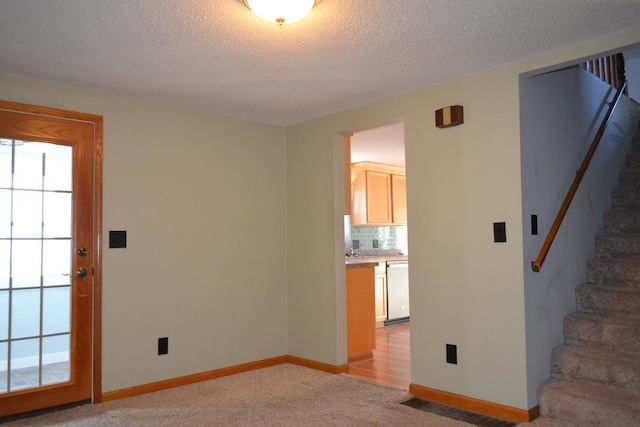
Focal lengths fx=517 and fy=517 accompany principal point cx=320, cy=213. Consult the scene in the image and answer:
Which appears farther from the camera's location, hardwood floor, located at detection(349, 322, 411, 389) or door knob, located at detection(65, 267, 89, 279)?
hardwood floor, located at detection(349, 322, 411, 389)

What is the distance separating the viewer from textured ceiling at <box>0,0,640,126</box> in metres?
2.46

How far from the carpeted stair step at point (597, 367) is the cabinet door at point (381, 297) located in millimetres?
3411

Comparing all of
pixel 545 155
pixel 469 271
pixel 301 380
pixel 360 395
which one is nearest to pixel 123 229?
pixel 301 380

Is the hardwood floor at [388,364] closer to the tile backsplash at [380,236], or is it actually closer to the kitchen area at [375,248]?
the kitchen area at [375,248]

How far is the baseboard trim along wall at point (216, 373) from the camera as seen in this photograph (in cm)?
370

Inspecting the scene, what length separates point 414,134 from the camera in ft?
12.4

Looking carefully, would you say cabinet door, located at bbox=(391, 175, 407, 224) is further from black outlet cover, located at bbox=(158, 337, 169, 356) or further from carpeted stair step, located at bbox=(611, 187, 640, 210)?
black outlet cover, located at bbox=(158, 337, 169, 356)

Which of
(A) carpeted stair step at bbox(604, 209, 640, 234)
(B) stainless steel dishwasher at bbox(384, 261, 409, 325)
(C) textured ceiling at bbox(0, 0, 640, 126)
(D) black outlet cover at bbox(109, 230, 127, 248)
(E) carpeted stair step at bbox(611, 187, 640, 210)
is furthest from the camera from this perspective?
(B) stainless steel dishwasher at bbox(384, 261, 409, 325)

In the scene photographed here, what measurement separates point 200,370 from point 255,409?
0.90m

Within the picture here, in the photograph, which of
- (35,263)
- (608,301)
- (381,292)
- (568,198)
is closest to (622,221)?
(608,301)

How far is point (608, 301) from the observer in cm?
362

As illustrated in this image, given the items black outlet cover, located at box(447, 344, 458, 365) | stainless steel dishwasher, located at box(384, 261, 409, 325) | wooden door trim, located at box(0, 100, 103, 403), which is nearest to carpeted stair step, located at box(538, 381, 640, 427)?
black outlet cover, located at box(447, 344, 458, 365)

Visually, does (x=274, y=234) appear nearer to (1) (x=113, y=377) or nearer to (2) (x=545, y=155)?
(1) (x=113, y=377)

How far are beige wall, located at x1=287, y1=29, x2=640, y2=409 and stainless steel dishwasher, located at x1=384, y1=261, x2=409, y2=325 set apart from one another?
10.5 feet
